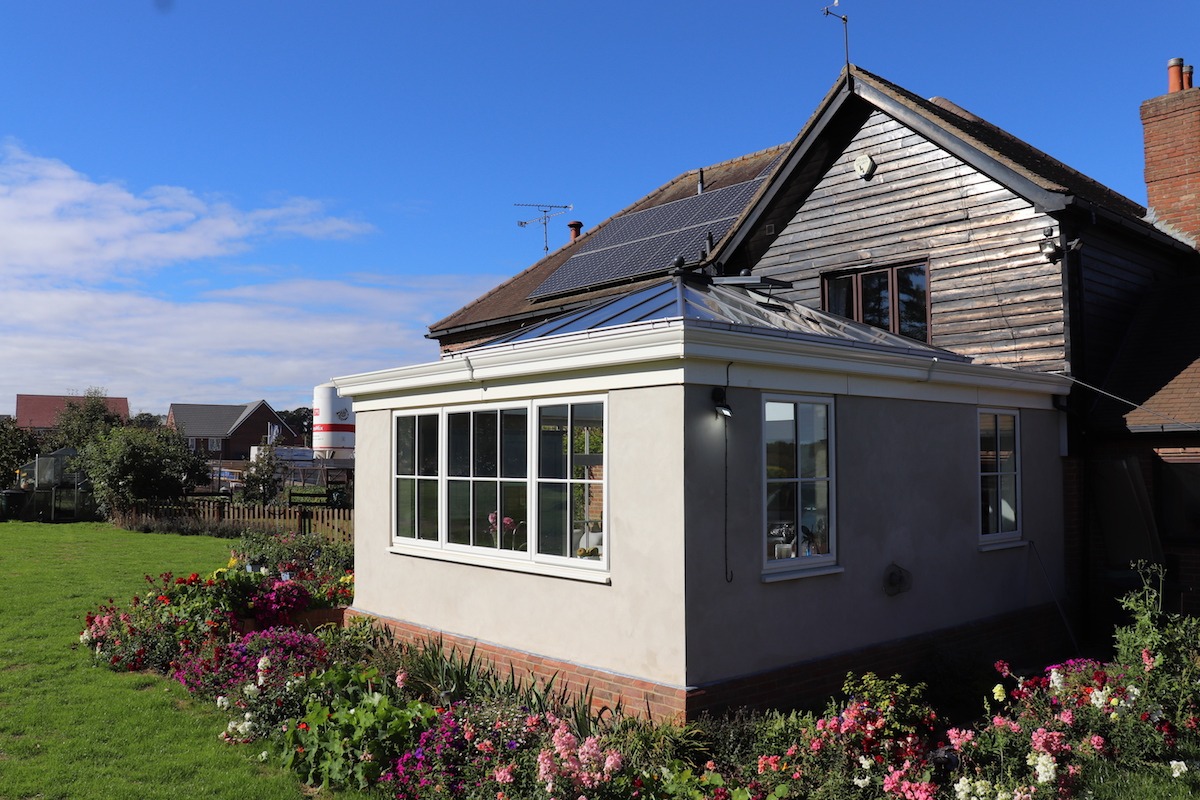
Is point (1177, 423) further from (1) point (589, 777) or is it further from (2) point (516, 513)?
(1) point (589, 777)

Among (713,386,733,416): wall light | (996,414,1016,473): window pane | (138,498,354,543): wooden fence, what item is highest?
(713,386,733,416): wall light

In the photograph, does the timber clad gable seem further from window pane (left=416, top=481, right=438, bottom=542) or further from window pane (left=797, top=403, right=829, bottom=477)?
window pane (left=416, top=481, right=438, bottom=542)

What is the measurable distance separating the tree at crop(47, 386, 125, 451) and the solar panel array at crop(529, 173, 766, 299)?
3165cm

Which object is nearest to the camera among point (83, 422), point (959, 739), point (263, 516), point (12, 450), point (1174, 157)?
point (959, 739)

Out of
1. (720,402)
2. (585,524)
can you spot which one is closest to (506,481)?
(585,524)

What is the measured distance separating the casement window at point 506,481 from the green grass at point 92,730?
265cm

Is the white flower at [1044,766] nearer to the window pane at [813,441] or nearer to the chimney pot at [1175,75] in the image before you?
the window pane at [813,441]

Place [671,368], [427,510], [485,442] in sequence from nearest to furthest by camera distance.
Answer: [671,368], [485,442], [427,510]

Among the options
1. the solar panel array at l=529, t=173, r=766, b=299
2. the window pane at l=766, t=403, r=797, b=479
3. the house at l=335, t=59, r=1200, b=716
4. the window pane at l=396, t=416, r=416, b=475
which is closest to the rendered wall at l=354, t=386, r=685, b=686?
the house at l=335, t=59, r=1200, b=716

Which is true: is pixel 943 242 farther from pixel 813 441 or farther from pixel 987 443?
pixel 813 441

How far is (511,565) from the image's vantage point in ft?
27.6

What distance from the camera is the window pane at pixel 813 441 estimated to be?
793 centimetres

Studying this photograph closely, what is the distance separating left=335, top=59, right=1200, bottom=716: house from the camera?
717 cm

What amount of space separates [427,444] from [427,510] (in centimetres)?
70
